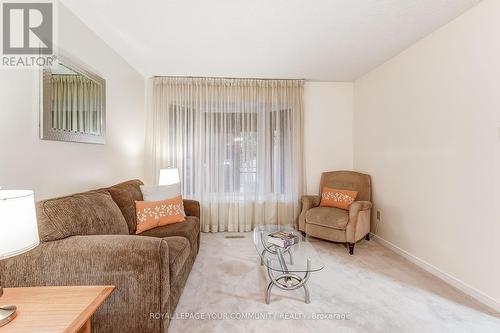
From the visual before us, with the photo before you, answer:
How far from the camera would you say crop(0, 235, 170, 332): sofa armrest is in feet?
4.40

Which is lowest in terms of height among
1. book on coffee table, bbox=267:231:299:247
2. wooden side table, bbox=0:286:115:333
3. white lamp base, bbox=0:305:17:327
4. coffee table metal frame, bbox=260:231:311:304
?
coffee table metal frame, bbox=260:231:311:304

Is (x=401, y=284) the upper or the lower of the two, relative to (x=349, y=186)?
lower

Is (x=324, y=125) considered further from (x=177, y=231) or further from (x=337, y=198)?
(x=177, y=231)

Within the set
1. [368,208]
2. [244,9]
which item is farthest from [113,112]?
[368,208]

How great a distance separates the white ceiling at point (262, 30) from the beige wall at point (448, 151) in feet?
0.89

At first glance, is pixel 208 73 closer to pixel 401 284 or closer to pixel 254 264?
pixel 254 264

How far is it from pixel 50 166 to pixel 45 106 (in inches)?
17.8

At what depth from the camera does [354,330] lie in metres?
1.66

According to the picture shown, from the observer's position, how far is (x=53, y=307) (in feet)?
3.50

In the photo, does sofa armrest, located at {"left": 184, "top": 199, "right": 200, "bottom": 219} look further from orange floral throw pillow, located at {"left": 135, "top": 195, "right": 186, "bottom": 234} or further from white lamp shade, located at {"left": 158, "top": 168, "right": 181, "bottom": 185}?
white lamp shade, located at {"left": 158, "top": 168, "right": 181, "bottom": 185}

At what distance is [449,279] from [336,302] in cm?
121

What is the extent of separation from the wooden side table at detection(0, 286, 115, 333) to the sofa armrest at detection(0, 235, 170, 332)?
150 millimetres

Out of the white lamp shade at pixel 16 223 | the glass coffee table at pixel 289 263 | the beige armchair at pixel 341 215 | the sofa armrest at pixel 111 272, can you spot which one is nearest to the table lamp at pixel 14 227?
the white lamp shade at pixel 16 223

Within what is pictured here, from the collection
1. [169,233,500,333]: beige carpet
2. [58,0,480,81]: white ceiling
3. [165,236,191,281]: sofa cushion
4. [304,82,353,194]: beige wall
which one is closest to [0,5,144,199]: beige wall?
[58,0,480,81]: white ceiling
